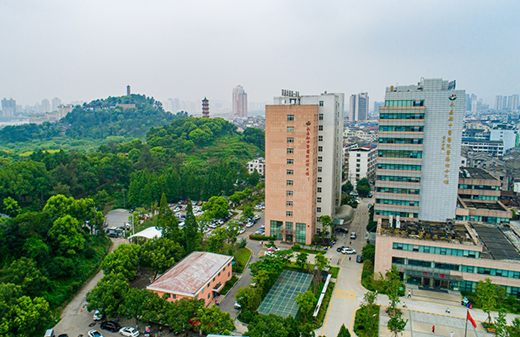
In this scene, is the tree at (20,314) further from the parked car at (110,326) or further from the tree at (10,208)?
the tree at (10,208)

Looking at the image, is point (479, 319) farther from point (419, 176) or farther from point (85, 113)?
point (85, 113)

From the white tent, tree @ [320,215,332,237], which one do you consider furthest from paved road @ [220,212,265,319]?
the white tent

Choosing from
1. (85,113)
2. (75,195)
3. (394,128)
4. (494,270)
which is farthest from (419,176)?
(85,113)

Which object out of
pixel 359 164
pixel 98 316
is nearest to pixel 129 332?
pixel 98 316

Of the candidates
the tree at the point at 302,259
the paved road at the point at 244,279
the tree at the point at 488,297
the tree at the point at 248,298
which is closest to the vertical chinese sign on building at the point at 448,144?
the tree at the point at 488,297

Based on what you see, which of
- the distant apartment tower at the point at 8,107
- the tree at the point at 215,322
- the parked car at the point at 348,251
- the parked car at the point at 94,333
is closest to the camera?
the tree at the point at 215,322

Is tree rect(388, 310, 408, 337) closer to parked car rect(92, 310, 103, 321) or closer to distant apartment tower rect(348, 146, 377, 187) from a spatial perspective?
parked car rect(92, 310, 103, 321)
